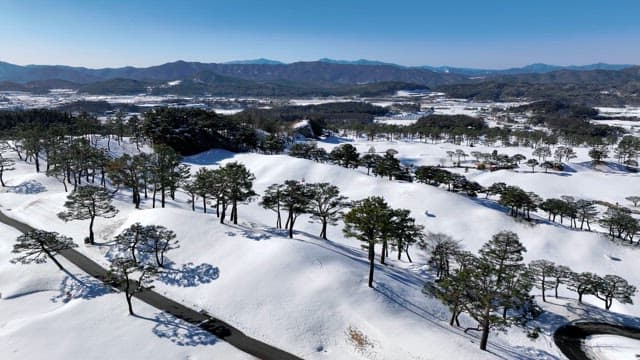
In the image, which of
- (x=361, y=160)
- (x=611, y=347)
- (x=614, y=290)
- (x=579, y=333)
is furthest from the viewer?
(x=361, y=160)

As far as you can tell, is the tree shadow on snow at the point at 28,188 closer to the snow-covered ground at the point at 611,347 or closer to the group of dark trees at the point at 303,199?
the group of dark trees at the point at 303,199

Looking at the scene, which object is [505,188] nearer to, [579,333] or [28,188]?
[579,333]

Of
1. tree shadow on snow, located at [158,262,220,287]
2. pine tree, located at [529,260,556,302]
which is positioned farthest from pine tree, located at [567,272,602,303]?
tree shadow on snow, located at [158,262,220,287]

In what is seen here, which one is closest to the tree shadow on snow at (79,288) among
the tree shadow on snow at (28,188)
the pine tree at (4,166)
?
the tree shadow on snow at (28,188)

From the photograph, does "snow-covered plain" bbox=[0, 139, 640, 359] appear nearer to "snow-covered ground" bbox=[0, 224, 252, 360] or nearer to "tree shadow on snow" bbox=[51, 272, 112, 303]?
"snow-covered ground" bbox=[0, 224, 252, 360]

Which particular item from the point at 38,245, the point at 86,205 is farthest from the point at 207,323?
the point at 86,205

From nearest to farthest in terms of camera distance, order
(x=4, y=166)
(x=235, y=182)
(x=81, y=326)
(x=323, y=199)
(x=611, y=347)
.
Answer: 1. (x=81, y=326)
2. (x=611, y=347)
3. (x=235, y=182)
4. (x=323, y=199)
5. (x=4, y=166)

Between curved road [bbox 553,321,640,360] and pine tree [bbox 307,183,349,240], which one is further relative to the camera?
pine tree [bbox 307,183,349,240]
